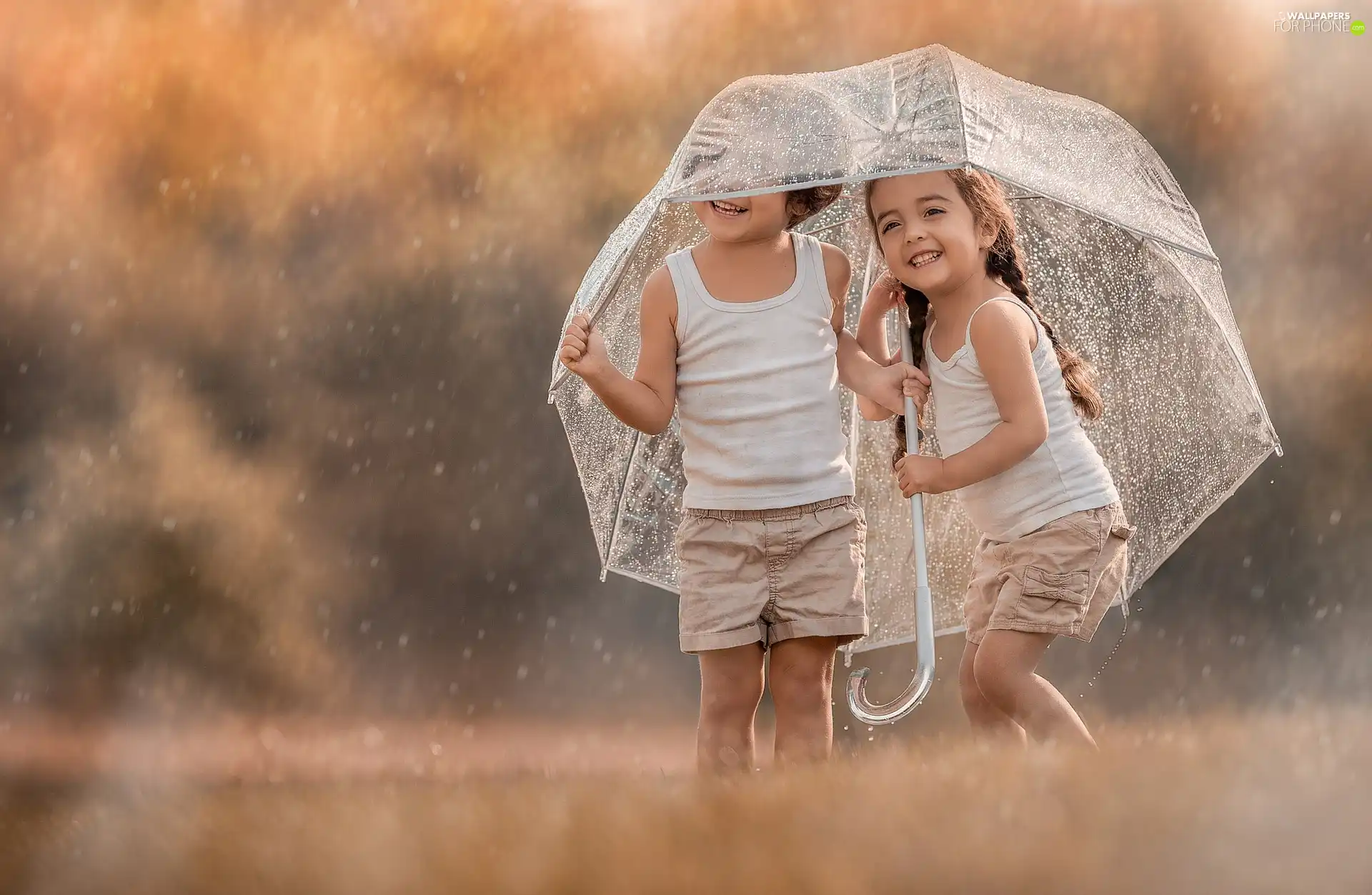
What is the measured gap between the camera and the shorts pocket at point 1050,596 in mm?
2111

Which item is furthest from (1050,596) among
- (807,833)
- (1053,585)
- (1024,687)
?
(807,833)

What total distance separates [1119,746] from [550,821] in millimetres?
846

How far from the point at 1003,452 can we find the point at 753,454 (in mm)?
372

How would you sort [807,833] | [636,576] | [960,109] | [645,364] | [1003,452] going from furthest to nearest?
1. [636,576]
2. [645,364]
3. [1003,452]
4. [960,109]
5. [807,833]

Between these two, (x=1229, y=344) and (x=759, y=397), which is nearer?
(x=759, y=397)

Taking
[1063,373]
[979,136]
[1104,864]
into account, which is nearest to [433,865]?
[1104,864]

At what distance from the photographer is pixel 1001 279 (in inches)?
88.9

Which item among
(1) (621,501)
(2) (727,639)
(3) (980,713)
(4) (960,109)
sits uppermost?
(4) (960,109)

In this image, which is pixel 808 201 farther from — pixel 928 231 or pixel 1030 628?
pixel 1030 628

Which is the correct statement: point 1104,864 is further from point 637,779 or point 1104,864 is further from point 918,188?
point 918,188

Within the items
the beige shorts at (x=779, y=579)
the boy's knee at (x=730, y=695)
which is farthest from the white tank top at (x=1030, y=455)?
the boy's knee at (x=730, y=695)

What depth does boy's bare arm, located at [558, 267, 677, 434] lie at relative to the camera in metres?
2.10

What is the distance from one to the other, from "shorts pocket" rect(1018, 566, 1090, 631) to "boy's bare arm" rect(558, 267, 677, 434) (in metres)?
0.61

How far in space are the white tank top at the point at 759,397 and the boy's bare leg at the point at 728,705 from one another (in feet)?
0.76
